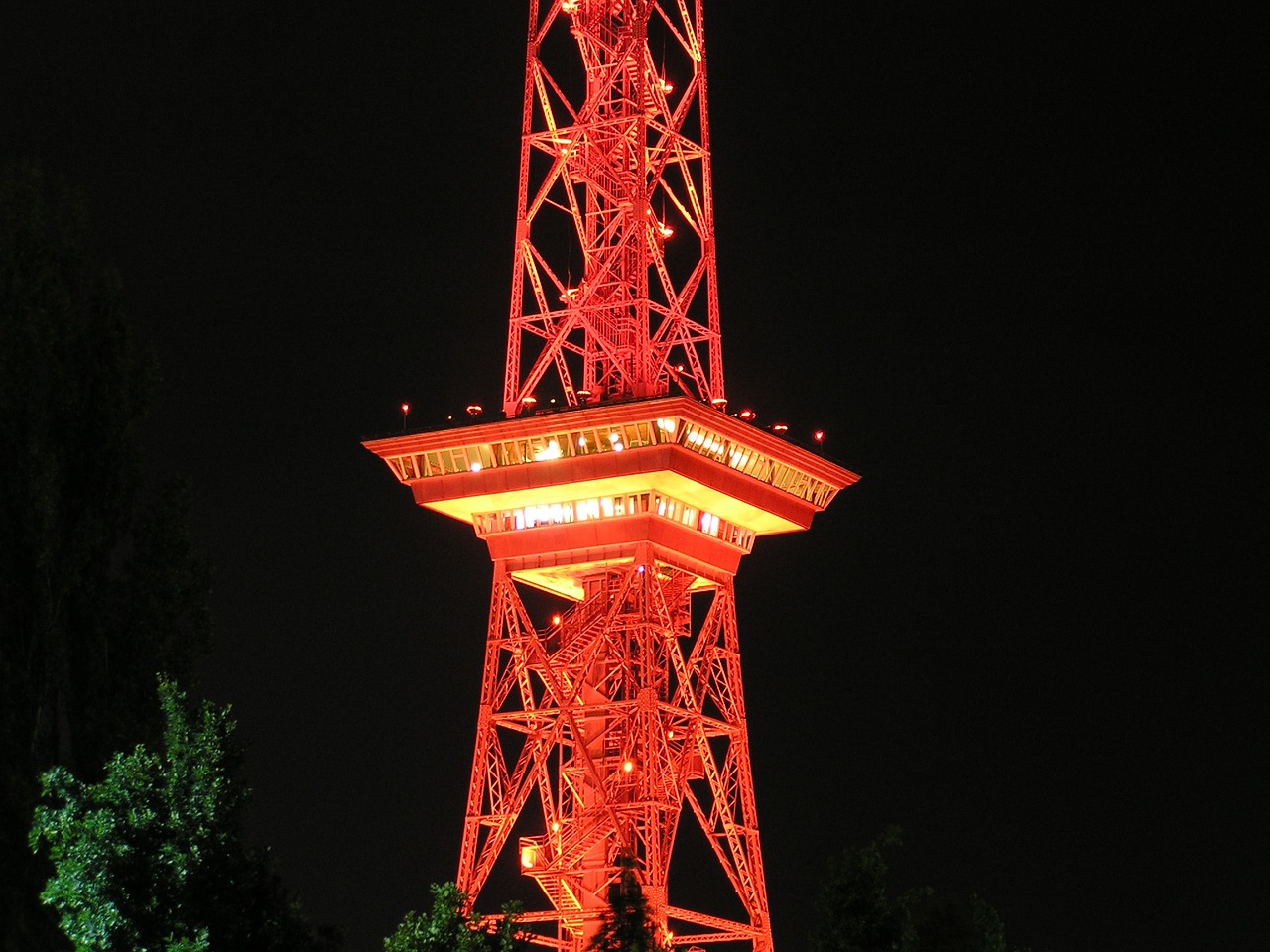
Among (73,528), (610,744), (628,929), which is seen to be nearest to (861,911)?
(628,929)

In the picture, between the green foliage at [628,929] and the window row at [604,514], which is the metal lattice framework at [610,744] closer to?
the window row at [604,514]

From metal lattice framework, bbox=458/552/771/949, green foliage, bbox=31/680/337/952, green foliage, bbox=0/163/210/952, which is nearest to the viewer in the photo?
green foliage, bbox=31/680/337/952

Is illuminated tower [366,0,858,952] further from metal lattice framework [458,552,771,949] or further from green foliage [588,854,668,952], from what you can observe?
green foliage [588,854,668,952]

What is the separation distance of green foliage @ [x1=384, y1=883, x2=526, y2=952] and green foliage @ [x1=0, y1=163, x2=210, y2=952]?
984 cm

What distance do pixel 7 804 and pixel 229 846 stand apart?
10.8m

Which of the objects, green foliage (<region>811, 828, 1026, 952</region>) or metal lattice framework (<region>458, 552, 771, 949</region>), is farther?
metal lattice framework (<region>458, 552, 771, 949</region>)

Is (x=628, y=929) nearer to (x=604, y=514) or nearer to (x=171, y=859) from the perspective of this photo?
(x=171, y=859)

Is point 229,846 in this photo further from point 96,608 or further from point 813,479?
point 813,479

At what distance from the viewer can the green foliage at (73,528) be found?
2242 inches

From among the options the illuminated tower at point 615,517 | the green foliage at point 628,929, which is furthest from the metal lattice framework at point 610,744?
the green foliage at point 628,929

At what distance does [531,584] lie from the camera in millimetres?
100312

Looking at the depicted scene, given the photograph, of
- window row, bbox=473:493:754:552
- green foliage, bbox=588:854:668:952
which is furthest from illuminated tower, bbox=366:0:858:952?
green foliage, bbox=588:854:668:952

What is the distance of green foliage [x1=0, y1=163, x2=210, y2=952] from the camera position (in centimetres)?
5694

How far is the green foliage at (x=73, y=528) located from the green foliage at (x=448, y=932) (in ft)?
32.3
